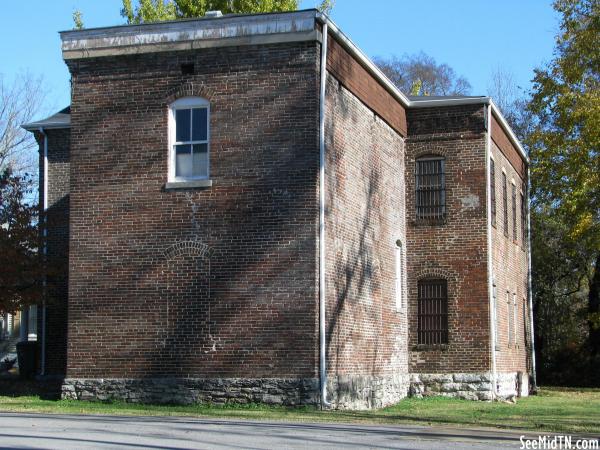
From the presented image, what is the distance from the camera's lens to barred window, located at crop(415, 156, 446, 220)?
28594 mm

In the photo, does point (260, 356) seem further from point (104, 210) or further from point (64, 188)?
point (64, 188)

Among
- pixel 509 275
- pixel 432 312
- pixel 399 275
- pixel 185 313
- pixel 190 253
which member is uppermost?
pixel 509 275

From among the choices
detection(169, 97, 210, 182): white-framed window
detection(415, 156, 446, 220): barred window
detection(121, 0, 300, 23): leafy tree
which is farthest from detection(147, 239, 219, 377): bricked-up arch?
detection(121, 0, 300, 23): leafy tree

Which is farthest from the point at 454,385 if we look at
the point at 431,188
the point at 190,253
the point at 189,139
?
the point at 189,139

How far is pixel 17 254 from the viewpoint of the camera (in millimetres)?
25641

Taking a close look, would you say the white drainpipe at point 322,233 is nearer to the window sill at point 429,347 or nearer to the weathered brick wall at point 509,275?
the window sill at point 429,347

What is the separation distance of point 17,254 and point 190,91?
7.02 meters

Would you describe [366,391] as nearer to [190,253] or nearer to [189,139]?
[190,253]

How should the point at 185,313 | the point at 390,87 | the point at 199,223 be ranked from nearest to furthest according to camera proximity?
the point at 185,313 → the point at 199,223 → the point at 390,87

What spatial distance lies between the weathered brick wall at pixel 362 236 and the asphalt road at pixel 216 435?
535cm

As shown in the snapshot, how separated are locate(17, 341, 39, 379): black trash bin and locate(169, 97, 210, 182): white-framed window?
1028cm

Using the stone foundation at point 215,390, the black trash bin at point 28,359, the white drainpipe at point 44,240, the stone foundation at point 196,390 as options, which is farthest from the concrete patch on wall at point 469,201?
the black trash bin at point 28,359

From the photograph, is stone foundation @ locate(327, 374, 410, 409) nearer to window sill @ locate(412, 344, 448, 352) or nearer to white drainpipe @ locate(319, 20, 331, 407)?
white drainpipe @ locate(319, 20, 331, 407)

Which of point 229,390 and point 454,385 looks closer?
point 229,390
